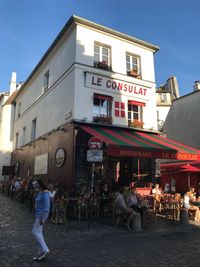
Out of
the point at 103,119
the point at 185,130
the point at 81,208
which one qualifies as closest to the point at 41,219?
the point at 81,208

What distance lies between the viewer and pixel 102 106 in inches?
558

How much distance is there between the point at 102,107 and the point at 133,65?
3.58 m

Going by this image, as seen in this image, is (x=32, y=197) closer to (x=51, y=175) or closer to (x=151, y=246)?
(x=51, y=175)

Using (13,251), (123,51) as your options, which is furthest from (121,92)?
(13,251)

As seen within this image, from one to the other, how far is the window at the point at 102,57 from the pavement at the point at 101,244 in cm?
772

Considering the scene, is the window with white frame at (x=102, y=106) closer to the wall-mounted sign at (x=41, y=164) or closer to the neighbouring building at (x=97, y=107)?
the neighbouring building at (x=97, y=107)

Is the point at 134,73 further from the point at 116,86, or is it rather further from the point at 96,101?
the point at 96,101

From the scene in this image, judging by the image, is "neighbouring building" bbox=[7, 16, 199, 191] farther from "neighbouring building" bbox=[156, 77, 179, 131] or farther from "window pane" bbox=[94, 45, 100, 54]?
"neighbouring building" bbox=[156, 77, 179, 131]

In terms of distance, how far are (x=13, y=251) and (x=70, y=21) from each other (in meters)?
11.4

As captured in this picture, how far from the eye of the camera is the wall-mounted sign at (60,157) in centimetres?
1343

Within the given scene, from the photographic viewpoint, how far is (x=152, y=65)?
16.5 meters

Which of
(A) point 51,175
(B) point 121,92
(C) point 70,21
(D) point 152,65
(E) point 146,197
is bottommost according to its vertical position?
(E) point 146,197

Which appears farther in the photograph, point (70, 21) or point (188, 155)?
point (70, 21)

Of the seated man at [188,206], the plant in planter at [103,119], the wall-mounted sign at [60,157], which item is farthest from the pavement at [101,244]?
the plant in planter at [103,119]
